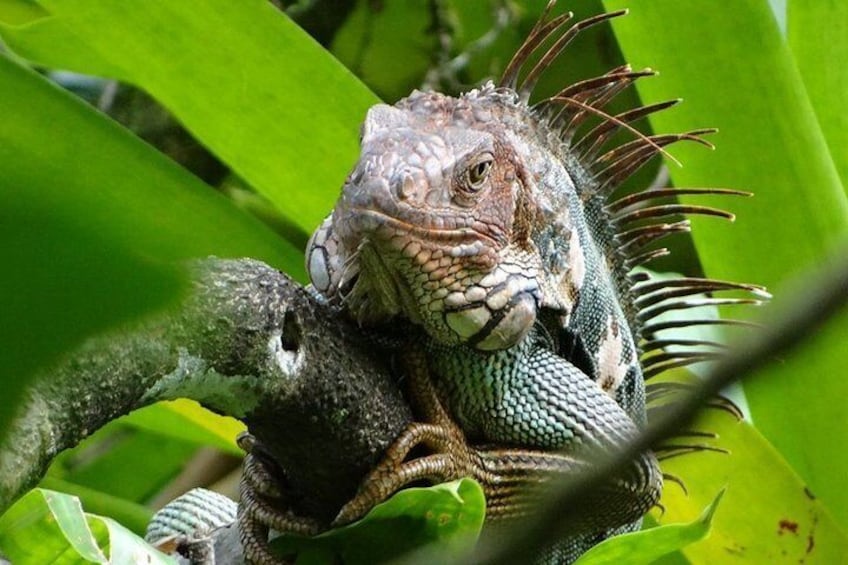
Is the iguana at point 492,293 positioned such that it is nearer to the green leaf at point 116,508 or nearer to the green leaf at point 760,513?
the green leaf at point 760,513

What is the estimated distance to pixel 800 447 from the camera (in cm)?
212

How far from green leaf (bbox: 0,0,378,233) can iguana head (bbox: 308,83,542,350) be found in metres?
0.58

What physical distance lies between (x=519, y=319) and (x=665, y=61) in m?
0.91

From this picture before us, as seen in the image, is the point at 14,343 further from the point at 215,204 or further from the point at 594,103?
the point at 215,204

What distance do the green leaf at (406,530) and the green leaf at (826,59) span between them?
4.41ft

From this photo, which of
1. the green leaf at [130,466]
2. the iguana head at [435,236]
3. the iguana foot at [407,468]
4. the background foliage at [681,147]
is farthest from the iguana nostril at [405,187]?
the green leaf at [130,466]

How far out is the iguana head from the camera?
1339 millimetres

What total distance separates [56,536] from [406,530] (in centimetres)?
38

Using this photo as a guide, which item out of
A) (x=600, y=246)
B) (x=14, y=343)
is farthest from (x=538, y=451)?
(x=14, y=343)

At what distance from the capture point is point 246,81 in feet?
Answer: 6.70

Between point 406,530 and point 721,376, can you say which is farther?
point 406,530

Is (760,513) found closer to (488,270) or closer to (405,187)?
(488,270)

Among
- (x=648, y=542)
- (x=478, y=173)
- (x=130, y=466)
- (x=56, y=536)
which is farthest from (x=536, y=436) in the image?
(x=130, y=466)

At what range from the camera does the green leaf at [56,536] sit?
112 centimetres
